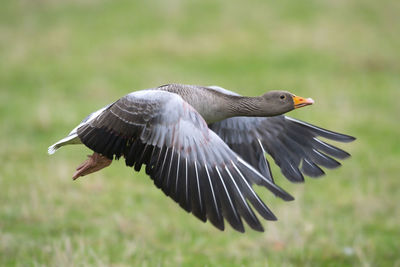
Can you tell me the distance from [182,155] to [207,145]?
0.25m

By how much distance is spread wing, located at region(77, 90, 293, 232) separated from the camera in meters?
5.43

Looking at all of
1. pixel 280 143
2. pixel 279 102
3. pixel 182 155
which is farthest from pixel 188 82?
pixel 182 155

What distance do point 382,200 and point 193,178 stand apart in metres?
5.04

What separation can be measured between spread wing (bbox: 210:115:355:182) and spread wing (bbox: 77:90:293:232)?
1448mm

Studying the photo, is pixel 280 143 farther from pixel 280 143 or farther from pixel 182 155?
pixel 182 155

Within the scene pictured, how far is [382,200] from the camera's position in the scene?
973cm

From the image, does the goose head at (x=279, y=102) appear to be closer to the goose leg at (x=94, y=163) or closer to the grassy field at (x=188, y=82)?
the goose leg at (x=94, y=163)

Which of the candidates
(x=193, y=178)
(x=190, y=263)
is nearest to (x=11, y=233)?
(x=190, y=263)

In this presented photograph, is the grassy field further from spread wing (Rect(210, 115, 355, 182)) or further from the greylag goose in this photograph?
the greylag goose

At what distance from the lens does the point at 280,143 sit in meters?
7.33

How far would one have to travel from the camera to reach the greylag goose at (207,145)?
5.48m

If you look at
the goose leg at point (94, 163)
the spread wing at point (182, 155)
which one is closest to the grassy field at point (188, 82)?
the goose leg at point (94, 163)

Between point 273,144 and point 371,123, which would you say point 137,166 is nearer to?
point 273,144

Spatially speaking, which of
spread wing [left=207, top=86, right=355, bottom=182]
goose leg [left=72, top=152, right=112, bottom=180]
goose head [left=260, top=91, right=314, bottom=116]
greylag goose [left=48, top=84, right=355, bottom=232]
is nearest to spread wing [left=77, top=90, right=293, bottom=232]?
greylag goose [left=48, top=84, right=355, bottom=232]
